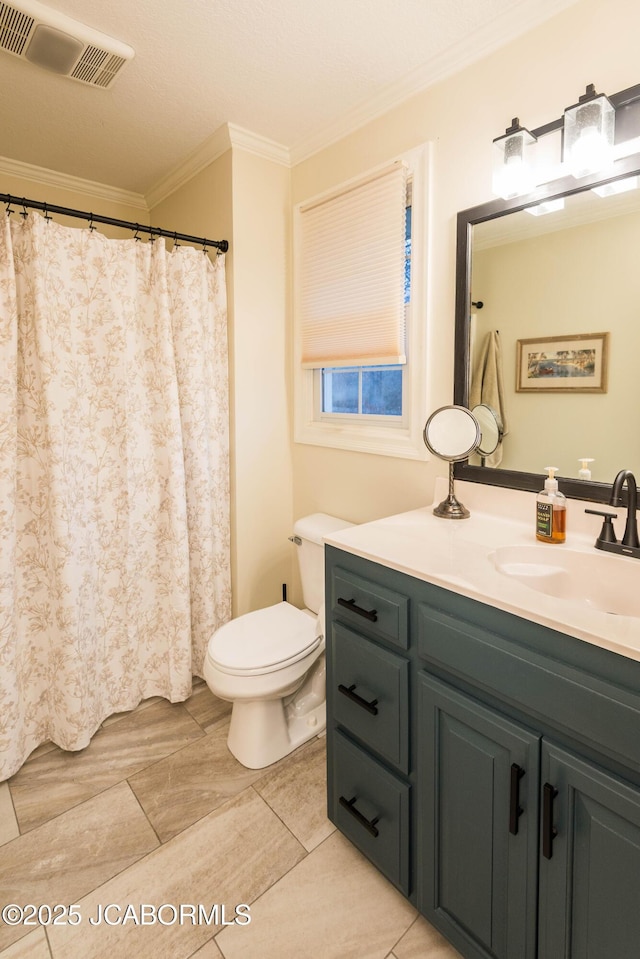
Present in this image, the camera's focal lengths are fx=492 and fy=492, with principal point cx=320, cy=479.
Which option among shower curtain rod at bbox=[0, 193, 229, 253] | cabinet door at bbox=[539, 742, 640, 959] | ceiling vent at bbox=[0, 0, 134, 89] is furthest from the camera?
shower curtain rod at bbox=[0, 193, 229, 253]

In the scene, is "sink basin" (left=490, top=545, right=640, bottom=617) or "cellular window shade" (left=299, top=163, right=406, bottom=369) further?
"cellular window shade" (left=299, top=163, right=406, bottom=369)

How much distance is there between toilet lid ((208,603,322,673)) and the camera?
5.54 feet

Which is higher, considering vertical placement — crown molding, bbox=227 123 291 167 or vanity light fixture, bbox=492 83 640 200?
crown molding, bbox=227 123 291 167

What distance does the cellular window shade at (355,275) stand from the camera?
5.93 ft

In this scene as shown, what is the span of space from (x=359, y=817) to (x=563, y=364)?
1.39 m

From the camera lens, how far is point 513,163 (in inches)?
54.7

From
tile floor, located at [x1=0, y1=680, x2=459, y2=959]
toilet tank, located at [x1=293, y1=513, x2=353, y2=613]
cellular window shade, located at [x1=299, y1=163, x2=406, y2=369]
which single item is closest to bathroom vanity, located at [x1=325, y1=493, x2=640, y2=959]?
tile floor, located at [x1=0, y1=680, x2=459, y2=959]

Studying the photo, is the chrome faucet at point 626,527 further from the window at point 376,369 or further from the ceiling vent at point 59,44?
the ceiling vent at point 59,44

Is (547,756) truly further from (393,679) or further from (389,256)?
(389,256)

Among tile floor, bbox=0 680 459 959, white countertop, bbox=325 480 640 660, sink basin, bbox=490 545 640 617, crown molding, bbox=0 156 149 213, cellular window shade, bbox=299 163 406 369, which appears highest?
crown molding, bbox=0 156 149 213

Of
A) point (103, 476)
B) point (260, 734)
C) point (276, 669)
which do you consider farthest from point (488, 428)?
point (103, 476)

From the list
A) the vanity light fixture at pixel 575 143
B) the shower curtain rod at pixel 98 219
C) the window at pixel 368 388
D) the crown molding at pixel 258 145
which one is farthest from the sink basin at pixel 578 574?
Result: the crown molding at pixel 258 145

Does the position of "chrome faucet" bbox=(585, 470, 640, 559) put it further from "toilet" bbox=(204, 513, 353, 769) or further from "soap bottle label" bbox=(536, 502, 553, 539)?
"toilet" bbox=(204, 513, 353, 769)

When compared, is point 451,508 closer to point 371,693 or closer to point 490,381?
point 490,381
